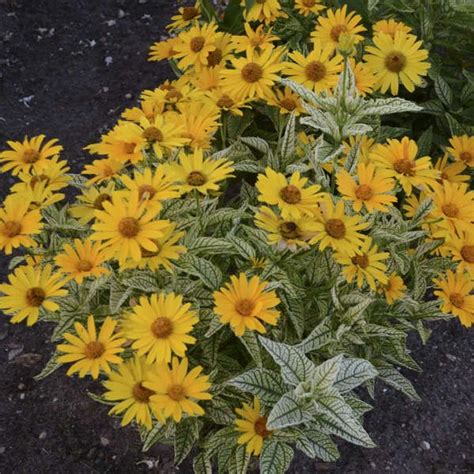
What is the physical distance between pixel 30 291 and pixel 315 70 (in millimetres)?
1078

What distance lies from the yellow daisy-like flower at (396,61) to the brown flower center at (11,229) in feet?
4.01

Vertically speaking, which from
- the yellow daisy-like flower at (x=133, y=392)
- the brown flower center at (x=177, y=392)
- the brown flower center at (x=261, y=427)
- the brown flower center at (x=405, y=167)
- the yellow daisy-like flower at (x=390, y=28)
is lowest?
the brown flower center at (x=261, y=427)

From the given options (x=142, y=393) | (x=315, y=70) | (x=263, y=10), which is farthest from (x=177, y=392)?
(x=263, y=10)

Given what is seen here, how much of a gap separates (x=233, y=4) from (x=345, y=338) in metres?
1.55

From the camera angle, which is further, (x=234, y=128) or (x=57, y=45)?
(x=57, y=45)

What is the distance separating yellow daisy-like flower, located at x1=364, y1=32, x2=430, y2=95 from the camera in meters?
1.97

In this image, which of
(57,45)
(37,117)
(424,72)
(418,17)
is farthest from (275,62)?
(57,45)

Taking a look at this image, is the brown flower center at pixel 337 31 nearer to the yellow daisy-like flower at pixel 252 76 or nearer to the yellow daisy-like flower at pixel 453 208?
the yellow daisy-like flower at pixel 252 76

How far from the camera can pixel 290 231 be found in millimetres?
1454

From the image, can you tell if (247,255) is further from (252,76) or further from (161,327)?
(252,76)

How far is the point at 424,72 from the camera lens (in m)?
1.97

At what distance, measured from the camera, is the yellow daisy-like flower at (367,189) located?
1.49 meters

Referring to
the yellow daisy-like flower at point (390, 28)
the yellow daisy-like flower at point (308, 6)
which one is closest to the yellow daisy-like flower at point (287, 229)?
the yellow daisy-like flower at point (390, 28)

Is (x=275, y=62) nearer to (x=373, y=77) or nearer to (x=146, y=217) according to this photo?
(x=373, y=77)
